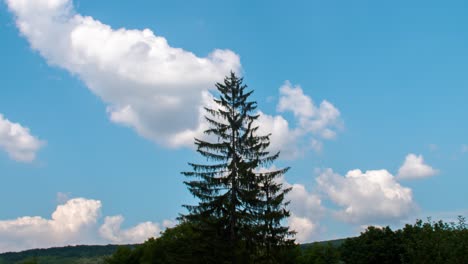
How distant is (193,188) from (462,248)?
20095 millimetres

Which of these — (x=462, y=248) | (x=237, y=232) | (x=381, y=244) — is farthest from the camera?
(x=381, y=244)

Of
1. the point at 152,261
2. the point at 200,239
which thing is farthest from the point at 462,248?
the point at 152,261

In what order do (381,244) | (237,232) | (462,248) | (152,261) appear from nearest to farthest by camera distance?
(462,248)
(237,232)
(381,244)
(152,261)

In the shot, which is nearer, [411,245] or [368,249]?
[411,245]

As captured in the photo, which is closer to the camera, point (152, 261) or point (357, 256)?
point (357, 256)

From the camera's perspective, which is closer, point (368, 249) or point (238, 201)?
point (238, 201)

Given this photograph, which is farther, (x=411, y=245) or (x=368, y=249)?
(x=368, y=249)

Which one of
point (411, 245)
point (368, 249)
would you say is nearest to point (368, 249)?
point (368, 249)

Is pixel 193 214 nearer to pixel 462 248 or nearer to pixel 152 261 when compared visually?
pixel 462 248

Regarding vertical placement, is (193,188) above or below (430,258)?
above

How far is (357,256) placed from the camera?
62875mm

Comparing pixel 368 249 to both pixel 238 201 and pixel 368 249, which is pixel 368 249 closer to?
pixel 368 249

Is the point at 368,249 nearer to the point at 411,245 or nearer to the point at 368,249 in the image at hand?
the point at 368,249

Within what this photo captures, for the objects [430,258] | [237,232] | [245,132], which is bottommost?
[430,258]
